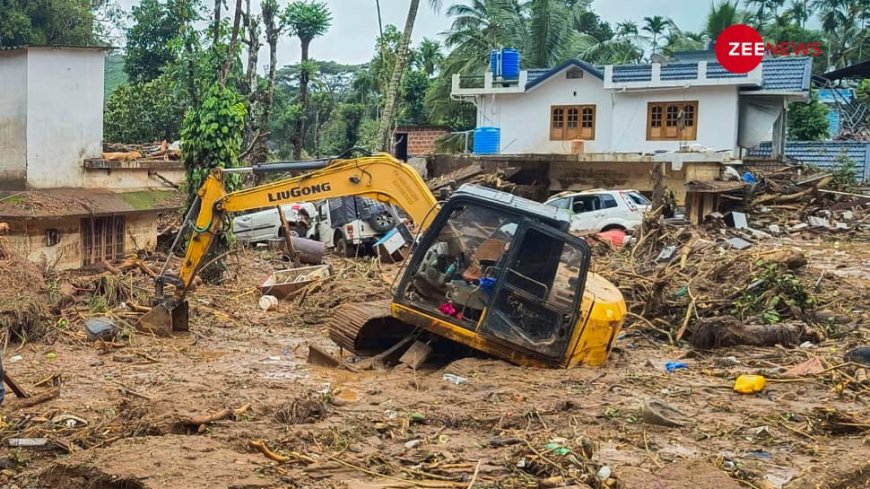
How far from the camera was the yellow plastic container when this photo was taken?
9.62 meters

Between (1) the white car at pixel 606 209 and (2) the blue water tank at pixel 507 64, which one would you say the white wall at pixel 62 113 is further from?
(2) the blue water tank at pixel 507 64

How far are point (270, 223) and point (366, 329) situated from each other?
1431cm

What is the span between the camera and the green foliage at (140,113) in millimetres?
29766

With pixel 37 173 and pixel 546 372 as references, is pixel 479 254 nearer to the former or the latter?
pixel 546 372

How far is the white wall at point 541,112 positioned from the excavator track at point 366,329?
2219 cm

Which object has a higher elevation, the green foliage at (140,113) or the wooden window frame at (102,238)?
the green foliage at (140,113)

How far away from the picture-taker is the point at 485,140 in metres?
32.7

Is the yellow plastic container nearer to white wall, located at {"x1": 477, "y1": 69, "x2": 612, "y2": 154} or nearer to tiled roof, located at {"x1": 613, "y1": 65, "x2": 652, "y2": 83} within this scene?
tiled roof, located at {"x1": 613, "y1": 65, "x2": 652, "y2": 83}

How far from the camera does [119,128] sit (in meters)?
29.9

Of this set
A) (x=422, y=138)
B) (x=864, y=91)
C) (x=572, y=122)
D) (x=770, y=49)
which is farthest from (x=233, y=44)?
(x=770, y=49)

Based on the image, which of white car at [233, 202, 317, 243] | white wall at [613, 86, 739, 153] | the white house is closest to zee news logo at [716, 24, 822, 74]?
the white house

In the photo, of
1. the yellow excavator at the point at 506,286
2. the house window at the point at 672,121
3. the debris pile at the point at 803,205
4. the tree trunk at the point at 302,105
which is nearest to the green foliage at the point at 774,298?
the yellow excavator at the point at 506,286

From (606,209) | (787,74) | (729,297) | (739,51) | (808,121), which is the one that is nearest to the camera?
(729,297)

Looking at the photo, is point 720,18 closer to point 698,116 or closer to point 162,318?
point 698,116
